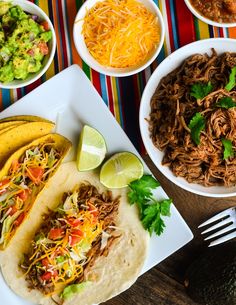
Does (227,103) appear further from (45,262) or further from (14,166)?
(45,262)

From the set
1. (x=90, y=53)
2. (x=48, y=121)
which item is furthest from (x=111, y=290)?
(x=90, y=53)

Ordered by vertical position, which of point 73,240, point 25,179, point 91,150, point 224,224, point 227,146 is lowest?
point 224,224

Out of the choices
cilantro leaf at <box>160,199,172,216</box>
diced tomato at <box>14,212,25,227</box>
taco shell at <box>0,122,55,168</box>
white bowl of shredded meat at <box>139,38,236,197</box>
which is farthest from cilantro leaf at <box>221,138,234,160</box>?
diced tomato at <box>14,212,25,227</box>

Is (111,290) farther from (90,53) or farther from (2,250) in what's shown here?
(90,53)

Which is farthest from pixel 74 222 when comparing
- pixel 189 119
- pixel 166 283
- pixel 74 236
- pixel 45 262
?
pixel 189 119

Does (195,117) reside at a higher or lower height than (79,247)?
higher

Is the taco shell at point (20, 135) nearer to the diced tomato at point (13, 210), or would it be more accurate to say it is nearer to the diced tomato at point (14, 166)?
the diced tomato at point (14, 166)

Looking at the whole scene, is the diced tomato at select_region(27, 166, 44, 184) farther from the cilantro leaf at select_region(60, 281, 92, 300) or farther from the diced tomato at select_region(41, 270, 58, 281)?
the cilantro leaf at select_region(60, 281, 92, 300)
